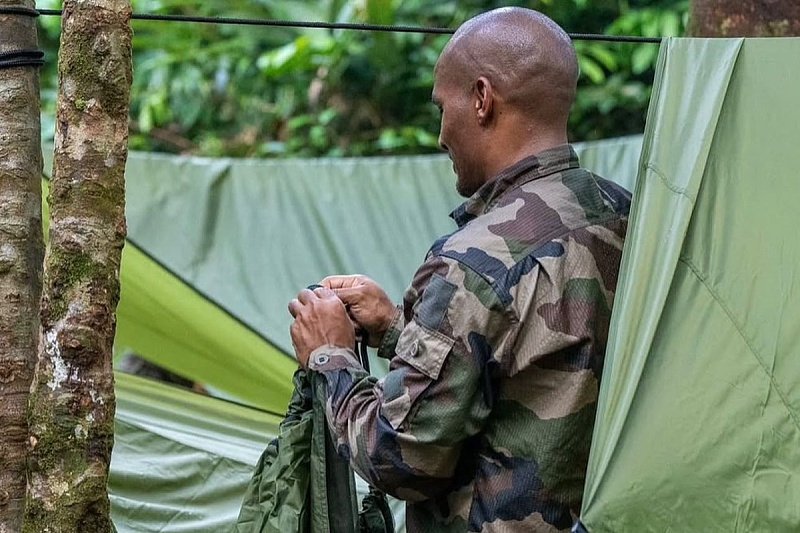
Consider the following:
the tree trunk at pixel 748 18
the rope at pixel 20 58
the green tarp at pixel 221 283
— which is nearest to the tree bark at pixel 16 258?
the rope at pixel 20 58

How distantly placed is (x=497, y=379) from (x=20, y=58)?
2.63 feet

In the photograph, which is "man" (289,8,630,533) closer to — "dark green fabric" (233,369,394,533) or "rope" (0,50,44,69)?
"dark green fabric" (233,369,394,533)

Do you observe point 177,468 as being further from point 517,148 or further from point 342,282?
point 517,148

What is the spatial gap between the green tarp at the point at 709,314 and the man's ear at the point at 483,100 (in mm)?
201

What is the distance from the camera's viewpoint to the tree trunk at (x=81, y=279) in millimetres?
1535

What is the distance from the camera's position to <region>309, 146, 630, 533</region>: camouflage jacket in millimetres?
1431

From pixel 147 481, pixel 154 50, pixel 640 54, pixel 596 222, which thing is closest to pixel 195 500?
pixel 147 481

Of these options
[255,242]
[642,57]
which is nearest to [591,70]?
[642,57]

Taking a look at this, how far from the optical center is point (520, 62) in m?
1.57

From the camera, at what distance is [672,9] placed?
491cm

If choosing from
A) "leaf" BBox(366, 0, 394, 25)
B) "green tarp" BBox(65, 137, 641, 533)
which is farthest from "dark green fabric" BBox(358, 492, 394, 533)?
"leaf" BBox(366, 0, 394, 25)

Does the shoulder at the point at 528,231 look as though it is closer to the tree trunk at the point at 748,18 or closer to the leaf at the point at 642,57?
the tree trunk at the point at 748,18

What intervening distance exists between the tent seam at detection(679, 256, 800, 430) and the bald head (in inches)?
11.0

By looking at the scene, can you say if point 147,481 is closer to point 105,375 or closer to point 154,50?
point 105,375
